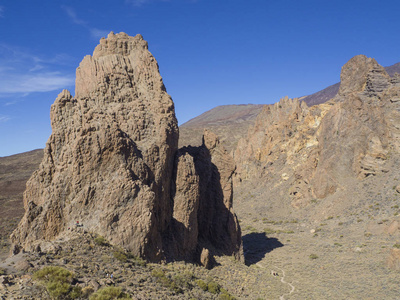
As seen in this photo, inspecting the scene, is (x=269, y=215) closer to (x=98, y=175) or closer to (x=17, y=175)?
(x=98, y=175)

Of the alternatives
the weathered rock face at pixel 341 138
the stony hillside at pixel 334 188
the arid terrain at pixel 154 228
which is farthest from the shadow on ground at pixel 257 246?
the weathered rock face at pixel 341 138

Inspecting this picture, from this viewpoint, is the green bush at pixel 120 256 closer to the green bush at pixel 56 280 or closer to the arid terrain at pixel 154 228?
the arid terrain at pixel 154 228

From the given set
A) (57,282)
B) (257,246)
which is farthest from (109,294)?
(257,246)

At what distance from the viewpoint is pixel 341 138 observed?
56.7m

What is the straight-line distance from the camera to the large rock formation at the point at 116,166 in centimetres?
1867

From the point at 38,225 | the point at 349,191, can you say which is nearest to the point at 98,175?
the point at 38,225

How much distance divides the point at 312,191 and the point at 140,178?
142 feet

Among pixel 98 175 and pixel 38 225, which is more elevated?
pixel 98 175

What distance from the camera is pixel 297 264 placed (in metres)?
31.8

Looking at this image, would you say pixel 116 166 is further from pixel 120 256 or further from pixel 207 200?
pixel 207 200

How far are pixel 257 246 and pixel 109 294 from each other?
30.4 m


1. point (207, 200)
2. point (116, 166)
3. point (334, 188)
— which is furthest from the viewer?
point (334, 188)

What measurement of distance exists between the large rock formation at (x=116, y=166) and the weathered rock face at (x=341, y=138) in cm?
3794

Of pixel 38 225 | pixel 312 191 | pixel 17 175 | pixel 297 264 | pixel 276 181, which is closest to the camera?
pixel 38 225
